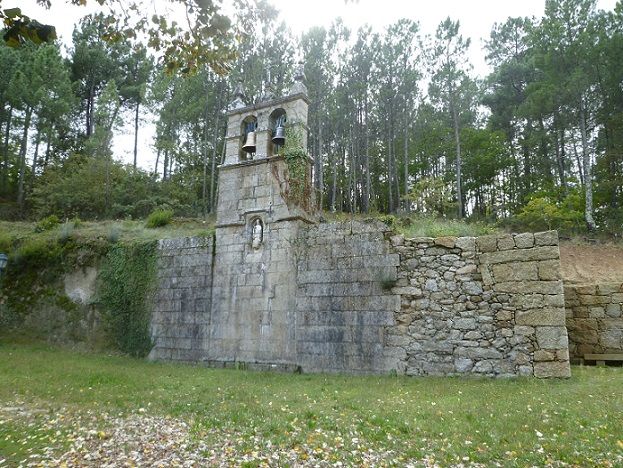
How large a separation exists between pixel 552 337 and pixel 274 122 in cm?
759

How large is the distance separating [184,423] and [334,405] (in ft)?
6.67

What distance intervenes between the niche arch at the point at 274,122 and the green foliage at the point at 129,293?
404 centimetres

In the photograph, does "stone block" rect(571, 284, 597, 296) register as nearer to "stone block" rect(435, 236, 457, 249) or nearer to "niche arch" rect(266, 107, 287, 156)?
"stone block" rect(435, 236, 457, 249)

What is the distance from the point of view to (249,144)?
10852 mm

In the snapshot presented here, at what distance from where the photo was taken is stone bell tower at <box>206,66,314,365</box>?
9.61m

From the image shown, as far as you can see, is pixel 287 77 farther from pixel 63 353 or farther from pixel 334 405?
pixel 334 405

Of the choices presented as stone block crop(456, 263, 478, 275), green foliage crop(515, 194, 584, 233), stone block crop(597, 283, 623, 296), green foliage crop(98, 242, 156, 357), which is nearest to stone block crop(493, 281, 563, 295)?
stone block crop(456, 263, 478, 275)

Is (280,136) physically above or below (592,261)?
above

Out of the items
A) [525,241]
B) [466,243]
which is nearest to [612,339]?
[525,241]

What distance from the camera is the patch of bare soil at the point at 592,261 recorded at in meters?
12.5

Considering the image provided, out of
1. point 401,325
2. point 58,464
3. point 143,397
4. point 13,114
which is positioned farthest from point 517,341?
point 13,114

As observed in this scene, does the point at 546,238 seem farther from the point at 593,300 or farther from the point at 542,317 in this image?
the point at 593,300

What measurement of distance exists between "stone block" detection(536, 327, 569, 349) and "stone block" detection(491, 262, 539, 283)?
0.89 m

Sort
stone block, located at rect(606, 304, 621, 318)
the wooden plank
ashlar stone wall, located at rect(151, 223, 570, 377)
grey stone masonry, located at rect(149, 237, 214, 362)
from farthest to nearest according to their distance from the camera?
1. grey stone masonry, located at rect(149, 237, 214, 362)
2. stone block, located at rect(606, 304, 621, 318)
3. the wooden plank
4. ashlar stone wall, located at rect(151, 223, 570, 377)
